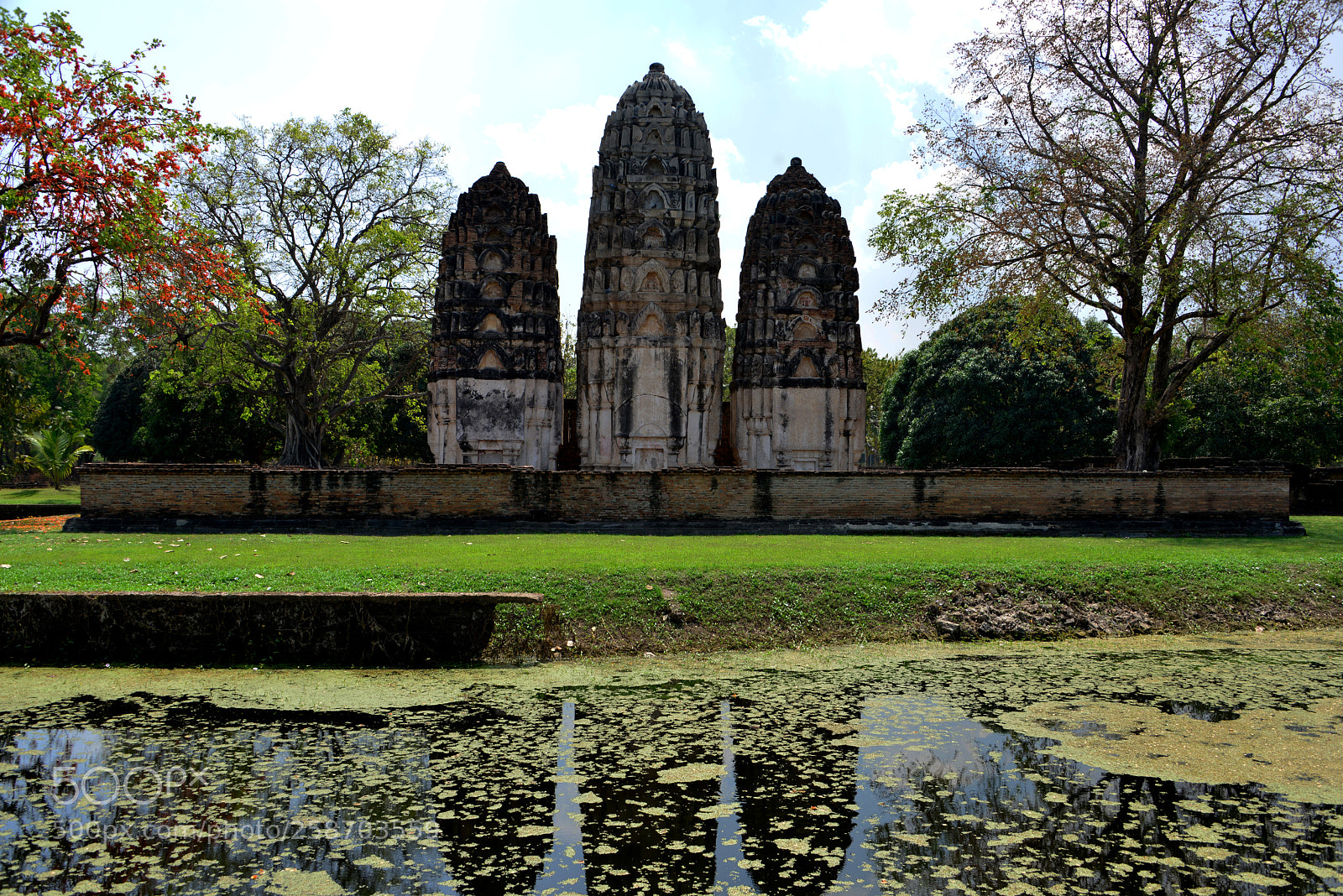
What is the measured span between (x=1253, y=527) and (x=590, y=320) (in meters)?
14.0

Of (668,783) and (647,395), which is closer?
(668,783)

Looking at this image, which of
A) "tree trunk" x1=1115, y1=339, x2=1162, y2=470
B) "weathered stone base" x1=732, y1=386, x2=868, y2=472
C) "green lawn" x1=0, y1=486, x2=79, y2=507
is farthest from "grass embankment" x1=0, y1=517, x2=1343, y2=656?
"green lawn" x1=0, y1=486, x2=79, y2=507

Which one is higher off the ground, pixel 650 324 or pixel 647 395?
pixel 650 324

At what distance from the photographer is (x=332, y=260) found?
81.5 feet

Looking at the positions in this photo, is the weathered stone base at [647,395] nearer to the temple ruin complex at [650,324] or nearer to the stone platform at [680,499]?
the temple ruin complex at [650,324]

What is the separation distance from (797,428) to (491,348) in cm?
742

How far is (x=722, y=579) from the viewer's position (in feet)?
34.0

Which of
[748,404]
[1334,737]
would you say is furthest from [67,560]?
[748,404]

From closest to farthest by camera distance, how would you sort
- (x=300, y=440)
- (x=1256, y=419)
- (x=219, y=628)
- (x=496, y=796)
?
1. (x=496, y=796)
2. (x=219, y=628)
3. (x=300, y=440)
4. (x=1256, y=419)

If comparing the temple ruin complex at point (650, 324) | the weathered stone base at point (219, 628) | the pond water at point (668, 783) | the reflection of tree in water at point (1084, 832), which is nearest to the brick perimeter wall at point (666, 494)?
the weathered stone base at point (219, 628)

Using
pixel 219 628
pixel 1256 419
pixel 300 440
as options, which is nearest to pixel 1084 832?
pixel 219 628

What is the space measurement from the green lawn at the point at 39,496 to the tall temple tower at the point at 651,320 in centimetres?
1685

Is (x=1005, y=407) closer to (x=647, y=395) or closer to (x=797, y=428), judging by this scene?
(x=797, y=428)

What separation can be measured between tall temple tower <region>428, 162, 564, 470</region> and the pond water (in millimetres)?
15083
